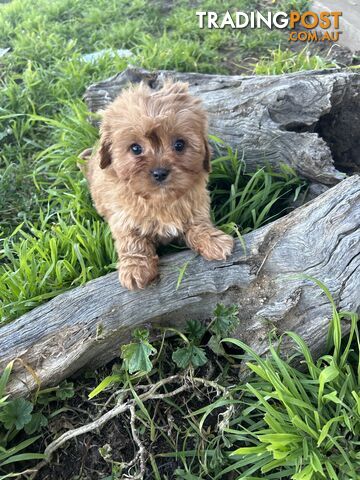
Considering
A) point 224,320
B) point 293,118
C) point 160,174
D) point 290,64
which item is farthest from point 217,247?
point 290,64

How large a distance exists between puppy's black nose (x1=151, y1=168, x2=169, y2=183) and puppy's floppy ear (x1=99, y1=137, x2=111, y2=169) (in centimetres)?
38

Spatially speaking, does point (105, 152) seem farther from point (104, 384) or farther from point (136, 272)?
point (104, 384)

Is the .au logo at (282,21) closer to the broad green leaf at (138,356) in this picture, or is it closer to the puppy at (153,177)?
the puppy at (153,177)

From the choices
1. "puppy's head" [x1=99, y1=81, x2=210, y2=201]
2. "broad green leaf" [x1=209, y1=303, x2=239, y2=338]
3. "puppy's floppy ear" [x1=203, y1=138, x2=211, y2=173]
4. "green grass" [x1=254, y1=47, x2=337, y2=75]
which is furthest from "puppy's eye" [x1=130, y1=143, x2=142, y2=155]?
"green grass" [x1=254, y1=47, x2=337, y2=75]

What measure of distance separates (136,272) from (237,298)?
0.55m

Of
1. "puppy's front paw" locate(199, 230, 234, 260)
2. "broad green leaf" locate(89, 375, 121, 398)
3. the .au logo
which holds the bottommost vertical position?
"broad green leaf" locate(89, 375, 121, 398)

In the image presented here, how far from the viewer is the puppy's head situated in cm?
228

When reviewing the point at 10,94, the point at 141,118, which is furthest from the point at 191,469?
the point at 10,94

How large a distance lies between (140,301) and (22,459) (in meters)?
0.90

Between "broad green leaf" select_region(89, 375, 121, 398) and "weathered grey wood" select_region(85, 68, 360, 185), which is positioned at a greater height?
"weathered grey wood" select_region(85, 68, 360, 185)

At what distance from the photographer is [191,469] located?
7.18 ft

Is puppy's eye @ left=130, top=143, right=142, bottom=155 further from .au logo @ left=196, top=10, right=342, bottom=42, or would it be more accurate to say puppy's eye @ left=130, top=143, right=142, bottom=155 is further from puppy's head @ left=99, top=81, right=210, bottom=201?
.au logo @ left=196, top=10, right=342, bottom=42

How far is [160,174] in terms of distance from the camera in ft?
7.40

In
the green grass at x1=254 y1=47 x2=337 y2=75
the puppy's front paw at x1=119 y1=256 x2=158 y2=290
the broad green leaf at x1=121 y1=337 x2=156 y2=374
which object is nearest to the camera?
the broad green leaf at x1=121 y1=337 x2=156 y2=374
